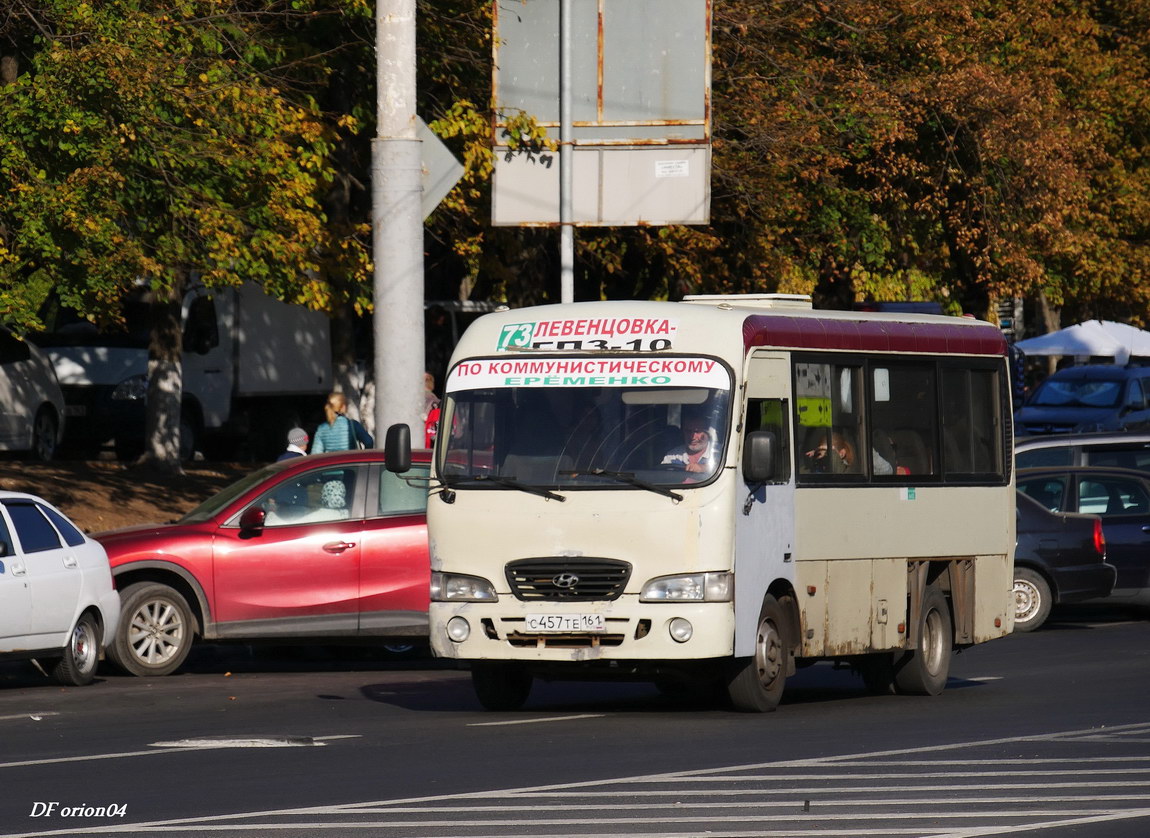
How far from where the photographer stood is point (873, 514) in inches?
564

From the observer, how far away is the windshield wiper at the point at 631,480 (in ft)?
41.9

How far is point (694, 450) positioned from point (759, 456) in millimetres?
416

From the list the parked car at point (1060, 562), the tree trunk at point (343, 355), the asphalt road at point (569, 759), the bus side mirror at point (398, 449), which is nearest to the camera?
the asphalt road at point (569, 759)

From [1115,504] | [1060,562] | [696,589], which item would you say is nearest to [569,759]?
[696,589]

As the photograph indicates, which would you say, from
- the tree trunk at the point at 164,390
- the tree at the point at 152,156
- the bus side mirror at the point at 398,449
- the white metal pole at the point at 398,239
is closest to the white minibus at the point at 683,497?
the bus side mirror at the point at 398,449

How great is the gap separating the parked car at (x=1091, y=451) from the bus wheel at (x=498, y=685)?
33.6 feet

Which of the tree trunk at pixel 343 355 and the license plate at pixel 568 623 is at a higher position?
the tree trunk at pixel 343 355

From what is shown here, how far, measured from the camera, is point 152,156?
20.3m

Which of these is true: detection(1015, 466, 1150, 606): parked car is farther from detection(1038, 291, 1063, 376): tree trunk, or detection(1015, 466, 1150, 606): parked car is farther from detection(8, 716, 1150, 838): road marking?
detection(1038, 291, 1063, 376): tree trunk

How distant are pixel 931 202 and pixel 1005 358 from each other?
17895 millimetres

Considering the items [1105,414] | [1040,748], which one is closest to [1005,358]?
[1040,748]

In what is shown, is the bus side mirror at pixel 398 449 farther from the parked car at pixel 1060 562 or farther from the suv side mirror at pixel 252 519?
the parked car at pixel 1060 562

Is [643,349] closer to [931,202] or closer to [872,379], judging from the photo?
[872,379]

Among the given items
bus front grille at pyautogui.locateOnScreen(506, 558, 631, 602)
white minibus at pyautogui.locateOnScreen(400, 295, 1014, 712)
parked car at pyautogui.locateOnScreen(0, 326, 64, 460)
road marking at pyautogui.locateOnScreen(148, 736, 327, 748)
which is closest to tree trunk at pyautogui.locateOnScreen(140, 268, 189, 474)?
parked car at pyautogui.locateOnScreen(0, 326, 64, 460)
